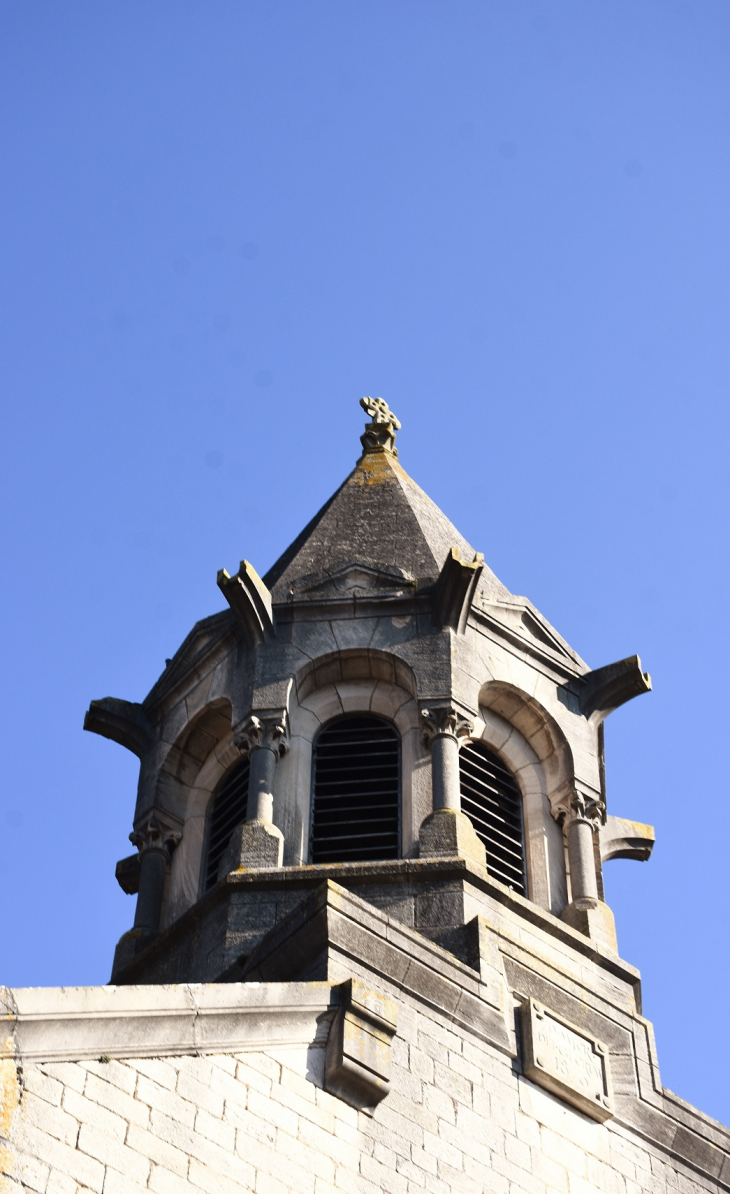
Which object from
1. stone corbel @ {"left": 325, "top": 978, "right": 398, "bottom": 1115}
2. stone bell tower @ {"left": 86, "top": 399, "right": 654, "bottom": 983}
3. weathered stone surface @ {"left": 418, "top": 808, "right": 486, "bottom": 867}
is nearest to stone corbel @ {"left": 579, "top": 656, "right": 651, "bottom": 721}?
stone bell tower @ {"left": 86, "top": 399, "right": 654, "bottom": 983}

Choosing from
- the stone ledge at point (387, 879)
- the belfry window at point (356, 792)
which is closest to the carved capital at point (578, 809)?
the belfry window at point (356, 792)

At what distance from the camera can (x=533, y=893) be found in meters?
16.5

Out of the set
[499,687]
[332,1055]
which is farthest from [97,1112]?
[499,687]

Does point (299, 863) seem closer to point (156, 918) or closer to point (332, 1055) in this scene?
point (156, 918)

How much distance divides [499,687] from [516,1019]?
4.10 m

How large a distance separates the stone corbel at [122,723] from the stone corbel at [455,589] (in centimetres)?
304

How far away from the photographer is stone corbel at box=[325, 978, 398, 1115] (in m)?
12.2

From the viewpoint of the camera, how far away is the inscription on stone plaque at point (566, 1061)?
13.7m

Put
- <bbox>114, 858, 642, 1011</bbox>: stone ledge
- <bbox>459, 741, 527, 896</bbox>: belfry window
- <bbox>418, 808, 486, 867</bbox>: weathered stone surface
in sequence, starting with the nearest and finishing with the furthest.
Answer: <bbox>114, 858, 642, 1011</bbox>: stone ledge < <bbox>418, 808, 486, 867</bbox>: weathered stone surface < <bbox>459, 741, 527, 896</bbox>: belfry window

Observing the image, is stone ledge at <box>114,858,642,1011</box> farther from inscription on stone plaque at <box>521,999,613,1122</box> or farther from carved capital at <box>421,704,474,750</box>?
carved capital at <box>421,704,474,750</box>

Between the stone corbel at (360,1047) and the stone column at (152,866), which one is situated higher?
the stone column at (152,866)

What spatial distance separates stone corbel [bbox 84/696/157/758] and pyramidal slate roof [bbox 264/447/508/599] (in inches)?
68.8

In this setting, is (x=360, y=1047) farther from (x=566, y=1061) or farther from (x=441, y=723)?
(x=441, y=723)

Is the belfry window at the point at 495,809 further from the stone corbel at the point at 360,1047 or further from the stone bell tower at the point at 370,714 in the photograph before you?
the stone corbel at the point at 360,1047
